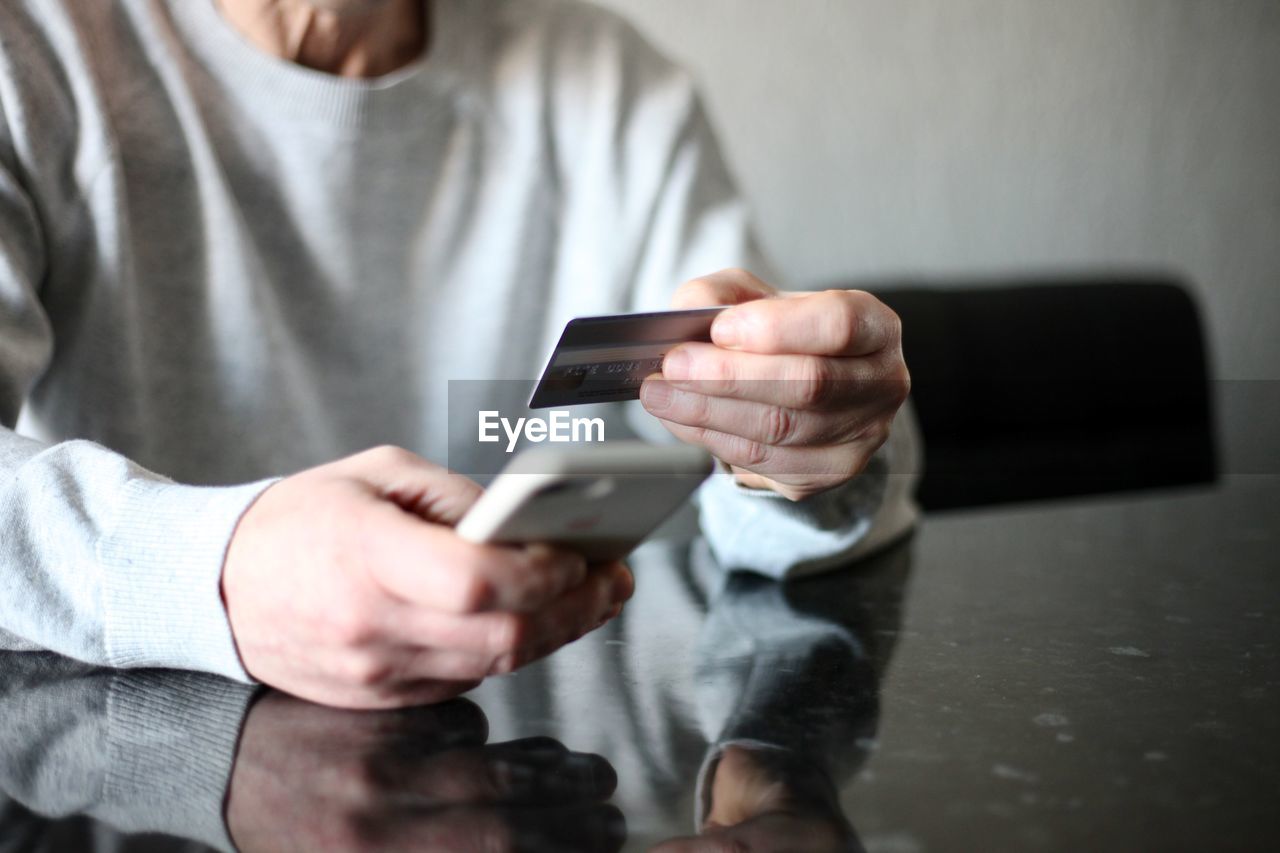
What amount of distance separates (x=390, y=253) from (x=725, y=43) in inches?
50.9

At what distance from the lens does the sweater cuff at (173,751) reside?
42 centimetres

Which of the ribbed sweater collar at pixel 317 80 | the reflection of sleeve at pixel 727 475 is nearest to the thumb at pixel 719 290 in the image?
the reflection of sleeve at pixel 727 475

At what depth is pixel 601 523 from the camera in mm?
479

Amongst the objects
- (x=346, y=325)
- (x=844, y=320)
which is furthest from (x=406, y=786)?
(x=346, y=325)

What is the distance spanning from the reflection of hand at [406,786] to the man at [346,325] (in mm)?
23

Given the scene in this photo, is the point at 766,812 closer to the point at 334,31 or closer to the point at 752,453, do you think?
the point at 752,453

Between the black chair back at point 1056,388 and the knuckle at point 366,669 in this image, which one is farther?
the black chair back at point 1056,388

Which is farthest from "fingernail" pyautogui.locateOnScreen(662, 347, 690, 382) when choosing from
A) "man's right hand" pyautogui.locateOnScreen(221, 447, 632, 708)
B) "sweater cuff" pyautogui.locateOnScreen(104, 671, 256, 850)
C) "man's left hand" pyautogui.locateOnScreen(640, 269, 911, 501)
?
"sweater cuff" pyautogui.locateOnScreen(104, 671, 256, 850)

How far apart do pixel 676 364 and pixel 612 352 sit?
0.15ft

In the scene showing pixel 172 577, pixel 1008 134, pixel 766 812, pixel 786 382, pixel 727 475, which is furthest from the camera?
pixel 1008 134

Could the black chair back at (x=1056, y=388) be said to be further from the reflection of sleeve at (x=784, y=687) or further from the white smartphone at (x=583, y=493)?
the white smartphone at (x=583, y=493)

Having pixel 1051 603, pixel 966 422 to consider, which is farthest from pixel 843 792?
pixel 966 422

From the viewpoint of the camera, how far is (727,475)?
86cm

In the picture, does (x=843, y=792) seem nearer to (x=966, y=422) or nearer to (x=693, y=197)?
(x=693, y=197)
